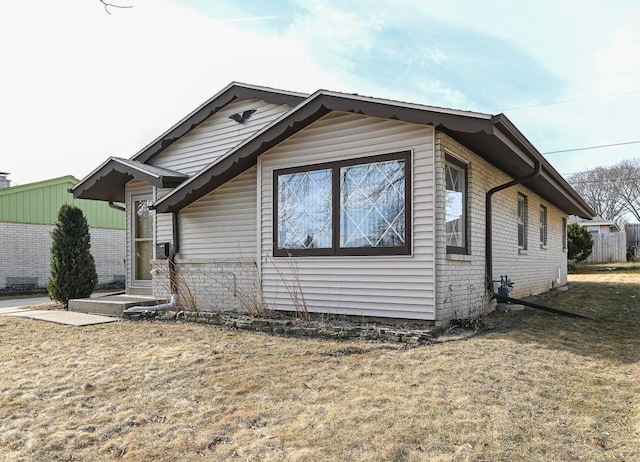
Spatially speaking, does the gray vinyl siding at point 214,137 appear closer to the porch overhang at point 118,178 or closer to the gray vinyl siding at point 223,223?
the porch overhang at point 118,178

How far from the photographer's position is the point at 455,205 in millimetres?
7219

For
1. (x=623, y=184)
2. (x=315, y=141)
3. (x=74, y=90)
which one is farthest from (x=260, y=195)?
(x=623, y=184)

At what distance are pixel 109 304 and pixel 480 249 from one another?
6594 millimetres

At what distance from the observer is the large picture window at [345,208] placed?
6.68 meters

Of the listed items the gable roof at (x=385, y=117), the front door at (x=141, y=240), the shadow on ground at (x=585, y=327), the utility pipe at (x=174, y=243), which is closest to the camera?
the shadow on ground at (x=585, y=327)

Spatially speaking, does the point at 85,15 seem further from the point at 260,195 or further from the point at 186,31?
the point at 260,195

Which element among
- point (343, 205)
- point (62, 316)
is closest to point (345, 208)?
point (343, 205)

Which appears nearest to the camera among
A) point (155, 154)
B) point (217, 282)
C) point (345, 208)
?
point (345, 208)

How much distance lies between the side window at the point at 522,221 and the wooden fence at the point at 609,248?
19880mm

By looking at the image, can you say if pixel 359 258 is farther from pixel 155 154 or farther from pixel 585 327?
pixel 155 154

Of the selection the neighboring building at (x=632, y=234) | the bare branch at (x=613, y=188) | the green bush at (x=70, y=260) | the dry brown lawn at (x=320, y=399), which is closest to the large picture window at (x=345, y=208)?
the dry brown lawn at (x=320, y=399)

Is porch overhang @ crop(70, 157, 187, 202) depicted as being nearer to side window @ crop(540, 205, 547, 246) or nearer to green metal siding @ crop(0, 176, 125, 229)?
green metal siding @ crop(0, 176, 125, 229)

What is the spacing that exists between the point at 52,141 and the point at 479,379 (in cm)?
1480

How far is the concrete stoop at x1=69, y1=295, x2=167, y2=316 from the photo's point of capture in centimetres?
876
